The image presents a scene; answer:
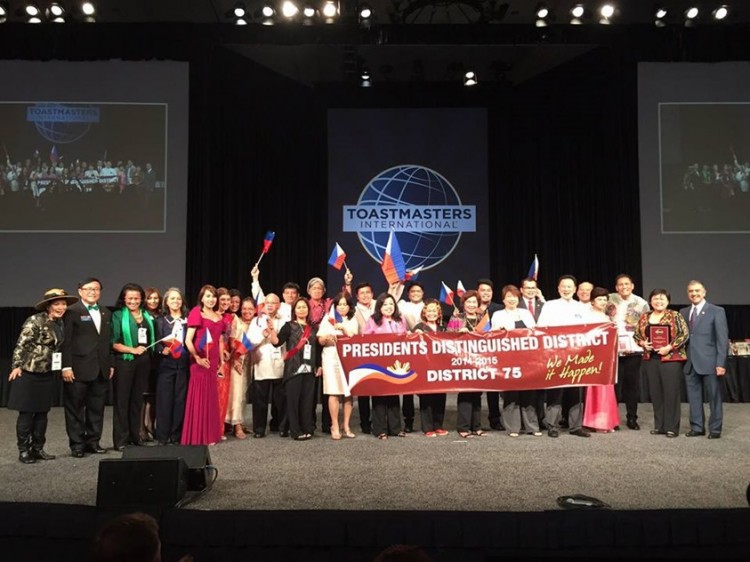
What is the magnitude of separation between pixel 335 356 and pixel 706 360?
11.8 feet

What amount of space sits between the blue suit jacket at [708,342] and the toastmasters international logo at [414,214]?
4.64 meters

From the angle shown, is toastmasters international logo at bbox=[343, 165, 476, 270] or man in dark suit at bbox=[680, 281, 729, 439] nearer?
man in dark suit at bbox=[680, 281, 729, 439]

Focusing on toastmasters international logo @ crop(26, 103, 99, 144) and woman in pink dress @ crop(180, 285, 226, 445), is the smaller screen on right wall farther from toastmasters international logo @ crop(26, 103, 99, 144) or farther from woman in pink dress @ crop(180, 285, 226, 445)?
toastmasters international logo @ crop(26, 103, 99, 144)

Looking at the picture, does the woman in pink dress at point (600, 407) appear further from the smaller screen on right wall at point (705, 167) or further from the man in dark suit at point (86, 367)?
the man in dark suit at point (86, 367)

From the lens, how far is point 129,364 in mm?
5707

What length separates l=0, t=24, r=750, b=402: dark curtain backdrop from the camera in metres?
9.77

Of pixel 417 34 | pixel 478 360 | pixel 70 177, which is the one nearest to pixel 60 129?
pixel 70 177

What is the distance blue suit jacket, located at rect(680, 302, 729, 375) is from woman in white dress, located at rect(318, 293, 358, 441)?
Answer: 10.9 feet

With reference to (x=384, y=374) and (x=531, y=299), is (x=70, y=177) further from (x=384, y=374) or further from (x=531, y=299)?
(x=531, y=299)

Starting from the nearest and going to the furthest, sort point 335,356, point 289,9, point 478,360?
point 478,360 < point 335,356 < point 289,9

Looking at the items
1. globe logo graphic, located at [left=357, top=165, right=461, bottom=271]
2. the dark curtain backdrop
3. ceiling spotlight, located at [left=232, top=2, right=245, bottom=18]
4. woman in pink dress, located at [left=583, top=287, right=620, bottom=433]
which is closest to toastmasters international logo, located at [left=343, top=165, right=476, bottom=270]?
globe logo graphic, located at [left=357, top=165, right=461, bottom=271]

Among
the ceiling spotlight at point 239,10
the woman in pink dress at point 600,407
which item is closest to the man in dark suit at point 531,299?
the woman in pink dress at point 600,407

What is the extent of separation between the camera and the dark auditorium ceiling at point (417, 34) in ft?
29.0

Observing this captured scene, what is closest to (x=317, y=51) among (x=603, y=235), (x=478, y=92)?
(x=478, y=92)
